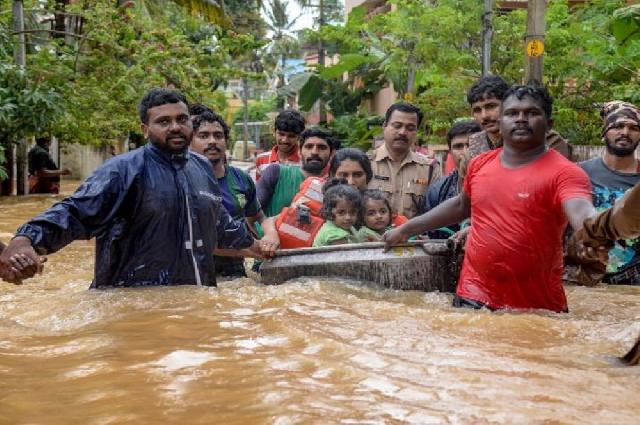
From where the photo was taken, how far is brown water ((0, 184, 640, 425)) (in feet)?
9.17

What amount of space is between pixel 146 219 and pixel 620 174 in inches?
135

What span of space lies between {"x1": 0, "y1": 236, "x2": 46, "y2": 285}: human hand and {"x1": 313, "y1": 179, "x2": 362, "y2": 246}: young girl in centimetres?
230

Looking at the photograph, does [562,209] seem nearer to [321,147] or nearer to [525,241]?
[525,241]


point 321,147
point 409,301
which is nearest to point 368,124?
point 321,147

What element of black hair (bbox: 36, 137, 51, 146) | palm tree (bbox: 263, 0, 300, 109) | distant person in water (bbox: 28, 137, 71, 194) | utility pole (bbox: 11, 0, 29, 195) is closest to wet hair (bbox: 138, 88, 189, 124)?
utility pole (bbox: 11, 0, 29, 195)

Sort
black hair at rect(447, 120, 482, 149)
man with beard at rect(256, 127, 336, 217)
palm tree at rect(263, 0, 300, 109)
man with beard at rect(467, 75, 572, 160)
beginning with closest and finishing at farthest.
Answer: man with beard at rect(467, 75, 572, 160), black hair at rect(447, 120, 482, 149), man with beard at rect(256, 127, 336, 217), palm tree at rect(263, 0, 300, 109)

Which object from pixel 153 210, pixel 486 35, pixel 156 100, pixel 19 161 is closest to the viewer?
pixel 153 210

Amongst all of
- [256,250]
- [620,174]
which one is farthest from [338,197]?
[620,174]

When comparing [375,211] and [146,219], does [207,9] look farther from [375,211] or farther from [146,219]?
[146,219]

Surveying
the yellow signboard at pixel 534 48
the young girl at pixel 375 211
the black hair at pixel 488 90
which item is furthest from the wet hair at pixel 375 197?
the yellow signboard at pixel 534 48

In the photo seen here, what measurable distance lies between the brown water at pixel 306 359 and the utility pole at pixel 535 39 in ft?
14.1

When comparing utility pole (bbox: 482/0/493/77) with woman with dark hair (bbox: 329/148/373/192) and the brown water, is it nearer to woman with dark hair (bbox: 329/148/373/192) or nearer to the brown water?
woman with dark hair (bbox: 329/148/373/192)

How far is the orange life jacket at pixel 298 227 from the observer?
20.4 ft

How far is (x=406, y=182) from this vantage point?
6770 mm
